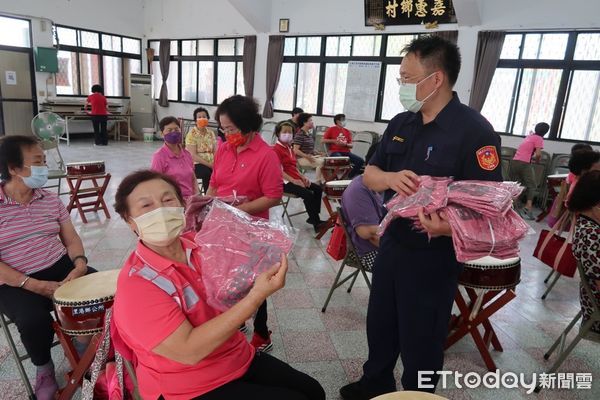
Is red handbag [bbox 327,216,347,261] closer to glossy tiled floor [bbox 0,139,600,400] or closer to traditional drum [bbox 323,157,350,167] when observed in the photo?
glossy tiled floor [bbox 0,139,600,400]

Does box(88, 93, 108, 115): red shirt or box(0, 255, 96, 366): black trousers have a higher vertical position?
box(88, 93, 108, 115): red shirt

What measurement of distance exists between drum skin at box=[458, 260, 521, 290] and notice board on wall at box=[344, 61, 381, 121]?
Answer: 6543 millimetres

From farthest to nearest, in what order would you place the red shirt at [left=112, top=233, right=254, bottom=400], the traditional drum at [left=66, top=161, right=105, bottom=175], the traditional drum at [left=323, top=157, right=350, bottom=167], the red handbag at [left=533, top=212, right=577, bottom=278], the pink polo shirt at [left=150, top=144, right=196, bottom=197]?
the traditional drum at [left=323, top=157, right=350, bottom=167]
the traditional drum at [left=66, top=161, right=105, bottom=175]
the pink polo shirt at [left=150, top=144, right=196, bottom=197]
the red handbag at [left=533, top=212, right=577, bottom=278]
the red shirt at [left=112, top=233, right=254, bottom=400]

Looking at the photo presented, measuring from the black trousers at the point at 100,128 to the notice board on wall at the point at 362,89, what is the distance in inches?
239

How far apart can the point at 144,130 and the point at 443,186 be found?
11.3 metres

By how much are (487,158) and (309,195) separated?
326cm

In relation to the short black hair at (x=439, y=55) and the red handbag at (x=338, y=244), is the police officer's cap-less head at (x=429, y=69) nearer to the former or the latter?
the short black hair at (x=439, y=55)

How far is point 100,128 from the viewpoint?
984 centimetres

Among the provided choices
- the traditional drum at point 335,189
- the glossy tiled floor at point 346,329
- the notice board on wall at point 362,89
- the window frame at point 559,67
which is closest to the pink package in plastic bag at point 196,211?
the glossy tiled floor at point 346,329

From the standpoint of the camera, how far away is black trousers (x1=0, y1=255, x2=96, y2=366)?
1725mm

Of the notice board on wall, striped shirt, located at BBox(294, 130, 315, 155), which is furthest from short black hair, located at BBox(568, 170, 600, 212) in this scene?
the notice board on wall

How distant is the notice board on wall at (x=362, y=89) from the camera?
806 centimetres

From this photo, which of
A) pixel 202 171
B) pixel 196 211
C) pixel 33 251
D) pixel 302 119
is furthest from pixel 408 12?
pixel 33 251

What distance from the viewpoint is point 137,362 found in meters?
1.20
